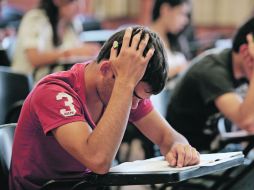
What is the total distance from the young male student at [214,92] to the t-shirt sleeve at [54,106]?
87cm

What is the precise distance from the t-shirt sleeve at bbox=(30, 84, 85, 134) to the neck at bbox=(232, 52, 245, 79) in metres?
0.99

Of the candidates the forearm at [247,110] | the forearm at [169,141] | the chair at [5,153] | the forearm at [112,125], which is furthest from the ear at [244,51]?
the chair at [5,153]

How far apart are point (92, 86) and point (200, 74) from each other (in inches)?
33.7

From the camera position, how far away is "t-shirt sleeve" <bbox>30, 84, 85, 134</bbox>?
157 cm

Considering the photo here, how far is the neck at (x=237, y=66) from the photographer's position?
2.45 metres

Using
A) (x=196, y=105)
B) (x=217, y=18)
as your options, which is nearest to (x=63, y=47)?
(x=196, y=105)

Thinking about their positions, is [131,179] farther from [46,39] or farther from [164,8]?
[164,8]

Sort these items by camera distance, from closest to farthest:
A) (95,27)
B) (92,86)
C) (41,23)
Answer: (92,86)
(41,23)
(95,27)

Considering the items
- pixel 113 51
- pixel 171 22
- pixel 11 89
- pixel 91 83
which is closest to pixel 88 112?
pixel 91 83

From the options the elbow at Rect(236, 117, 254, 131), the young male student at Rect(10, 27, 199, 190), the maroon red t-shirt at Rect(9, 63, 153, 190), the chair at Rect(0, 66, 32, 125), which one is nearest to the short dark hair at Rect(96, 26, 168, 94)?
the young male student at Rect(10, 27, 199, 190)

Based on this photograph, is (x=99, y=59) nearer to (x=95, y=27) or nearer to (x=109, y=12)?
(x=95, y=27)

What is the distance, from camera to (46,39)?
3488mm

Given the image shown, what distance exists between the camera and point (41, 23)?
11.4 feet

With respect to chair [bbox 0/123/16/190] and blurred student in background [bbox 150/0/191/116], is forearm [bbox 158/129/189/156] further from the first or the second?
blurred student in background [bbox 150/0/191/116]
